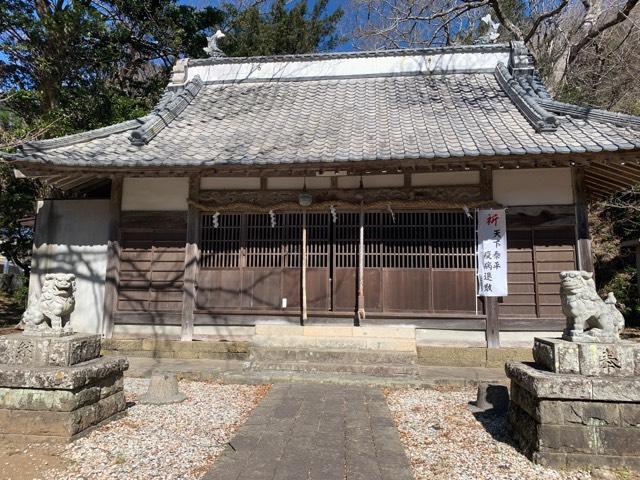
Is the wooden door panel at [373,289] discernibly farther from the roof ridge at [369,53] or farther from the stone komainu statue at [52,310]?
the roof ridge at [369,53]

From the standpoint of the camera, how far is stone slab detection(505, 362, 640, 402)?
3584 millimetres

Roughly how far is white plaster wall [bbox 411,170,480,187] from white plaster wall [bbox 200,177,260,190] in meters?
3.29

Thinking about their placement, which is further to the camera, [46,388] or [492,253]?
[492,253]

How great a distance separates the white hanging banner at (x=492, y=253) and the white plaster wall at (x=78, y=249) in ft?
25.8

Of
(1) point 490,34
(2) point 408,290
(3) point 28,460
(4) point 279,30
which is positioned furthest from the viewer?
(4) point 279,30

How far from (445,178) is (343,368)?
4181mm

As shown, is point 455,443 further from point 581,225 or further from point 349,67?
point 349,67

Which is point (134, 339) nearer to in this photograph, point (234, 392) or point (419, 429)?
point (234, 392)

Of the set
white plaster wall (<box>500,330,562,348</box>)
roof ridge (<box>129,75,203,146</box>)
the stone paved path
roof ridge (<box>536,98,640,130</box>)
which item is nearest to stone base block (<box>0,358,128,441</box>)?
the stone paved path

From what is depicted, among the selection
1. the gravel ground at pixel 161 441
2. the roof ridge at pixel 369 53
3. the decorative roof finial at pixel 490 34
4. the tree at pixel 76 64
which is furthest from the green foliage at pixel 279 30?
the gravel ground at pixel 161 441

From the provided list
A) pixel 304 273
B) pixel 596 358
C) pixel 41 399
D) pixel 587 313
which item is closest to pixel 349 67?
pixel 304 273

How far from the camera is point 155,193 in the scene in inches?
349

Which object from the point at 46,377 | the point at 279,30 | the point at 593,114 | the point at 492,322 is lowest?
the point at 46,377

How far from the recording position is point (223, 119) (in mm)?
10023
